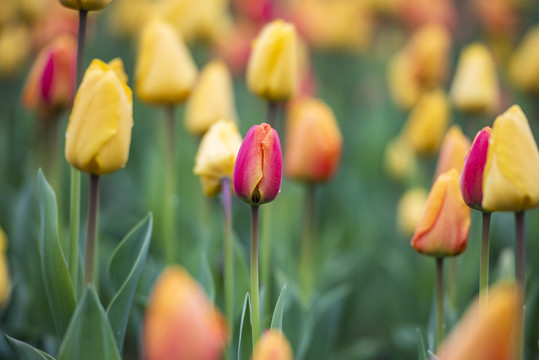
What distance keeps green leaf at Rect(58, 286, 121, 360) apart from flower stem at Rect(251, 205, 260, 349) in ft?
0.59

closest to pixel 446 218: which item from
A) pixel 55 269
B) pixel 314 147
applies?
pixel 314 147

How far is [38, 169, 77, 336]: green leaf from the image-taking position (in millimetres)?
887

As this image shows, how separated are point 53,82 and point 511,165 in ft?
2.69

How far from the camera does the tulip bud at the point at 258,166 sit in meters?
0.78

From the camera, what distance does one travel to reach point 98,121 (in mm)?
798

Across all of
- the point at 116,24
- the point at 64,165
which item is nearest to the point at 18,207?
the point at 64,165

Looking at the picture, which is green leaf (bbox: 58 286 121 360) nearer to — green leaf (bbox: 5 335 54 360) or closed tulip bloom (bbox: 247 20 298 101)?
green leaf (bbox: 5 335 54 360)

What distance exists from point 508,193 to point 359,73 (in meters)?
2.46

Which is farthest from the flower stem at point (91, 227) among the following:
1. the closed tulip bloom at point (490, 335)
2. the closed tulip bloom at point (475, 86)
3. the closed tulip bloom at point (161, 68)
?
the closed tulip bloom at point (475, 86)

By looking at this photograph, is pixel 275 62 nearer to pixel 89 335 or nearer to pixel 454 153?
pixel 454 153

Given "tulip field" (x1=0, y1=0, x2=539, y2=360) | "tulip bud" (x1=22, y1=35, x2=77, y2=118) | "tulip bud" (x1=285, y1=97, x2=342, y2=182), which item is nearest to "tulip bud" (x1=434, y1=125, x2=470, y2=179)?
"tulip field" (x1=0, y1=0, x2=539, y2=360)

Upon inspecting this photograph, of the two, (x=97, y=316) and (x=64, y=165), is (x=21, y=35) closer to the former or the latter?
(x=64, y=165)

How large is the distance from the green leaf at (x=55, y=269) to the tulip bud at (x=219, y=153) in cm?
23

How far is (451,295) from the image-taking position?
119 cm
